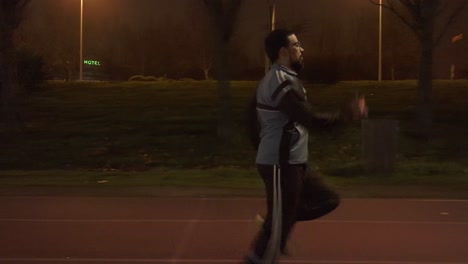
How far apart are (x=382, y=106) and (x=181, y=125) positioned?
21.1 ft

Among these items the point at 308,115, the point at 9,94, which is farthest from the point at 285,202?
the point at 9,94

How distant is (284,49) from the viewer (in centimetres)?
583

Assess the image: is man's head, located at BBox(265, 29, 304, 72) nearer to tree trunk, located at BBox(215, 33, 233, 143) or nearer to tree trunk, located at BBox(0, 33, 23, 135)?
tree trunk, located at BBox(215, 33, 233, 143)

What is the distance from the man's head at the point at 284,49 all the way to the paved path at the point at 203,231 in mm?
2359

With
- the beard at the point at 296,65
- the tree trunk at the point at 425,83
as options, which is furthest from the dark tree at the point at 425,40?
the beard at the point at 296,65

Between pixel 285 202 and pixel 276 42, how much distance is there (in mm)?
1154

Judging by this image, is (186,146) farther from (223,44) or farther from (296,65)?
(296,65)

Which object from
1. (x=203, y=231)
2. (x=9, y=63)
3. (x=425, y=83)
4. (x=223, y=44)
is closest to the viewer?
(x=203, y=231)

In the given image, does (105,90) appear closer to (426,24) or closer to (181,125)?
(181,125)

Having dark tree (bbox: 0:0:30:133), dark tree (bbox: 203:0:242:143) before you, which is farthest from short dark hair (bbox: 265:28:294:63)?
dark tree (bbox: 0:0:30:133)

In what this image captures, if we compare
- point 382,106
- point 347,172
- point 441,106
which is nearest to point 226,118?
point 347,172

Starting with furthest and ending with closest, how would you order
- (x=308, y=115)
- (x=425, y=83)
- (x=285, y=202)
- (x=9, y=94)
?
(x=9, y=94), (x=425, y=83), (x=285, y=202), (x=308, y=115)

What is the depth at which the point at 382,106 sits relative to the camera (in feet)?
79.3

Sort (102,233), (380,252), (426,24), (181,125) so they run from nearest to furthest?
(380,252) < (102,233) < (426,24) < (181,125)
